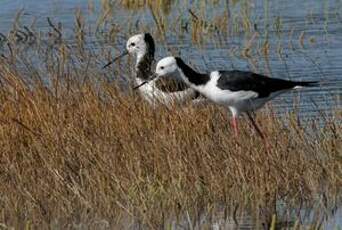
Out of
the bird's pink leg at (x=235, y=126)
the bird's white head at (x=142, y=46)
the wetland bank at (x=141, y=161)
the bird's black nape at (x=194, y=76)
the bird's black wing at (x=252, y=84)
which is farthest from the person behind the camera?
the bird's white head at (x=142, y=46)

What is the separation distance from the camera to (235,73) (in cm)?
920

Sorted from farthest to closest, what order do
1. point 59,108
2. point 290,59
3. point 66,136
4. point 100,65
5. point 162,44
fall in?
point 162,44 < point 290,59 < point 100,65 < point 59,108 < point 66,136

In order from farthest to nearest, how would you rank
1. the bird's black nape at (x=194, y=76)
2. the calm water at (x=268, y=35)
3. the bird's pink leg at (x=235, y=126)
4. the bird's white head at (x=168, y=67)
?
1. the calm water at (x=268, y=35)
2. the bird's white head at (x=168, y=67)
3. the bird's black nape at (x=194, y=76)
4. the bird's pink leg at (x=235, y=126)

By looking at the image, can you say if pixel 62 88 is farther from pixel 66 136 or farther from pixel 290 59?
pixel 290 59

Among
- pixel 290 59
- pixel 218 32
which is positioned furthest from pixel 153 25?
pixel 290 59

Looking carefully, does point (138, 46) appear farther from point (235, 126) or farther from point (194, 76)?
point (235, 126)

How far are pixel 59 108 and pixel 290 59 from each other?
5730mm

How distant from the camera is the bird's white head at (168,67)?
956 cm

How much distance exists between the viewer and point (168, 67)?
31.4 ft

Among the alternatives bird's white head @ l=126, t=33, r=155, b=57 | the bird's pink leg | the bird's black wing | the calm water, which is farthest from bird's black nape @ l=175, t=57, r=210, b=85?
bird's white head @ l=126, t=33, r=155, b=57

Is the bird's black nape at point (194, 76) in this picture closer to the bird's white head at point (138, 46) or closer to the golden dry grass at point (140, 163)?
the golden dry grass at point (140, 163)

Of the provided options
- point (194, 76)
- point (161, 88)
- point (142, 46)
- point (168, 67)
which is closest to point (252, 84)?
point (194, 76)

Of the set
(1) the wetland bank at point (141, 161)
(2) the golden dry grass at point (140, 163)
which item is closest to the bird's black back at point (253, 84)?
(1) the wetland bank at point (141, 161)

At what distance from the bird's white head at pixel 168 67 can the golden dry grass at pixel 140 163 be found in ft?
2.16
